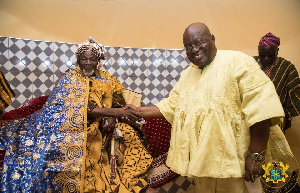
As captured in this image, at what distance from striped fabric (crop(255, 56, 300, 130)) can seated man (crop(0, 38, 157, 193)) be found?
84.5 inches

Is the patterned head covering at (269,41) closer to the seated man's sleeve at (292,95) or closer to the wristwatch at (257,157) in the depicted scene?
the seated man's sleeve at (292,95)

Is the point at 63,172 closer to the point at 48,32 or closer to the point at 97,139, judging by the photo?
the point at 97,139

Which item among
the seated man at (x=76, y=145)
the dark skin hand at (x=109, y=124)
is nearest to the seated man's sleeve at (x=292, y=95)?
the seated man at (x=76, y=145)

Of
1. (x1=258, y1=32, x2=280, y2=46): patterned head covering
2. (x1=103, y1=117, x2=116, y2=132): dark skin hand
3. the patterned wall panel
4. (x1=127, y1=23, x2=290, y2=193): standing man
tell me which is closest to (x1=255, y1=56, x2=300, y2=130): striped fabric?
(x1=258, y1=32, x2=280, y2=46): patterned head covering

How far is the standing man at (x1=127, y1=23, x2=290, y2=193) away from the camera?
2.18 meters

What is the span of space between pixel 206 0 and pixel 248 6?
78 centimetres

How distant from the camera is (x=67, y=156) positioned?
10.0 feet

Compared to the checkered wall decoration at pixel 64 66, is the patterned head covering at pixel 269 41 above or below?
above

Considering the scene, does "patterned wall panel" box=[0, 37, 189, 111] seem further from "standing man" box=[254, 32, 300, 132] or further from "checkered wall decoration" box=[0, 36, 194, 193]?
"standing man" box=[254, 32, 300, 132]

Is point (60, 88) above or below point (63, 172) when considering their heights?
above

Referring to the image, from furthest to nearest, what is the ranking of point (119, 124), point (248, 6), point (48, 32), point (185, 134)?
1. point (248, 6)
2. point (48, 32)
3. point (119, 124)
4. point (185, 134)

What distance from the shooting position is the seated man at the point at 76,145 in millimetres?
2988

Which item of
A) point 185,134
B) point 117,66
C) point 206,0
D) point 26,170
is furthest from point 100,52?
point 206,0

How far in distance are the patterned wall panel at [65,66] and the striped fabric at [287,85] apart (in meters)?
1.58
